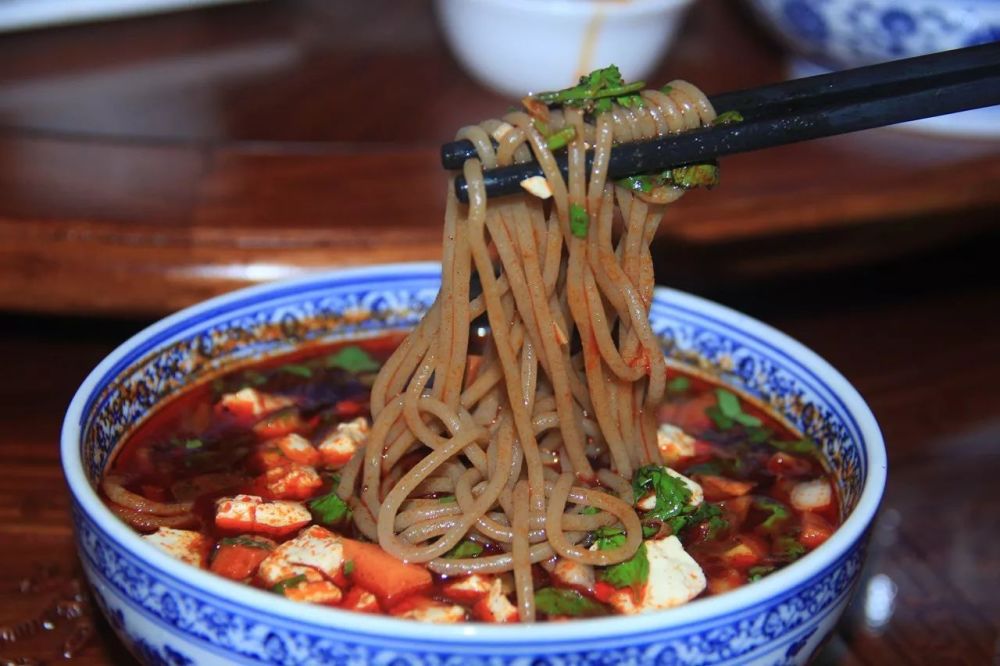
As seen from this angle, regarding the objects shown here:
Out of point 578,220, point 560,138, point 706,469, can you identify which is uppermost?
point 560,138

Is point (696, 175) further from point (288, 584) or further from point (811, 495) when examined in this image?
point (288, 584)

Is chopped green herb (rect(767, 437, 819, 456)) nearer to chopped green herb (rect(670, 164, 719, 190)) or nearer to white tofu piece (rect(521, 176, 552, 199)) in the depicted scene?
chopped green herb (rect(670, 164, 719, 190))

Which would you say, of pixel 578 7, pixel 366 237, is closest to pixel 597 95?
pixel 366 237

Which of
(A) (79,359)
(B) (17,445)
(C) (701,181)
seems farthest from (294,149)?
(C) (701,181)

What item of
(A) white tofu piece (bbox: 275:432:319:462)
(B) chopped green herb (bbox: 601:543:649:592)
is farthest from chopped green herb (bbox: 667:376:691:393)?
(A) white tofu piece (bbox: 275:432:319:462)

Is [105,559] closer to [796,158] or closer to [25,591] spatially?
[25,591]

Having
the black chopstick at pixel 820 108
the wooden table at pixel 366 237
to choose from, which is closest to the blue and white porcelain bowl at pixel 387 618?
the wooden table at pixel 366 237
